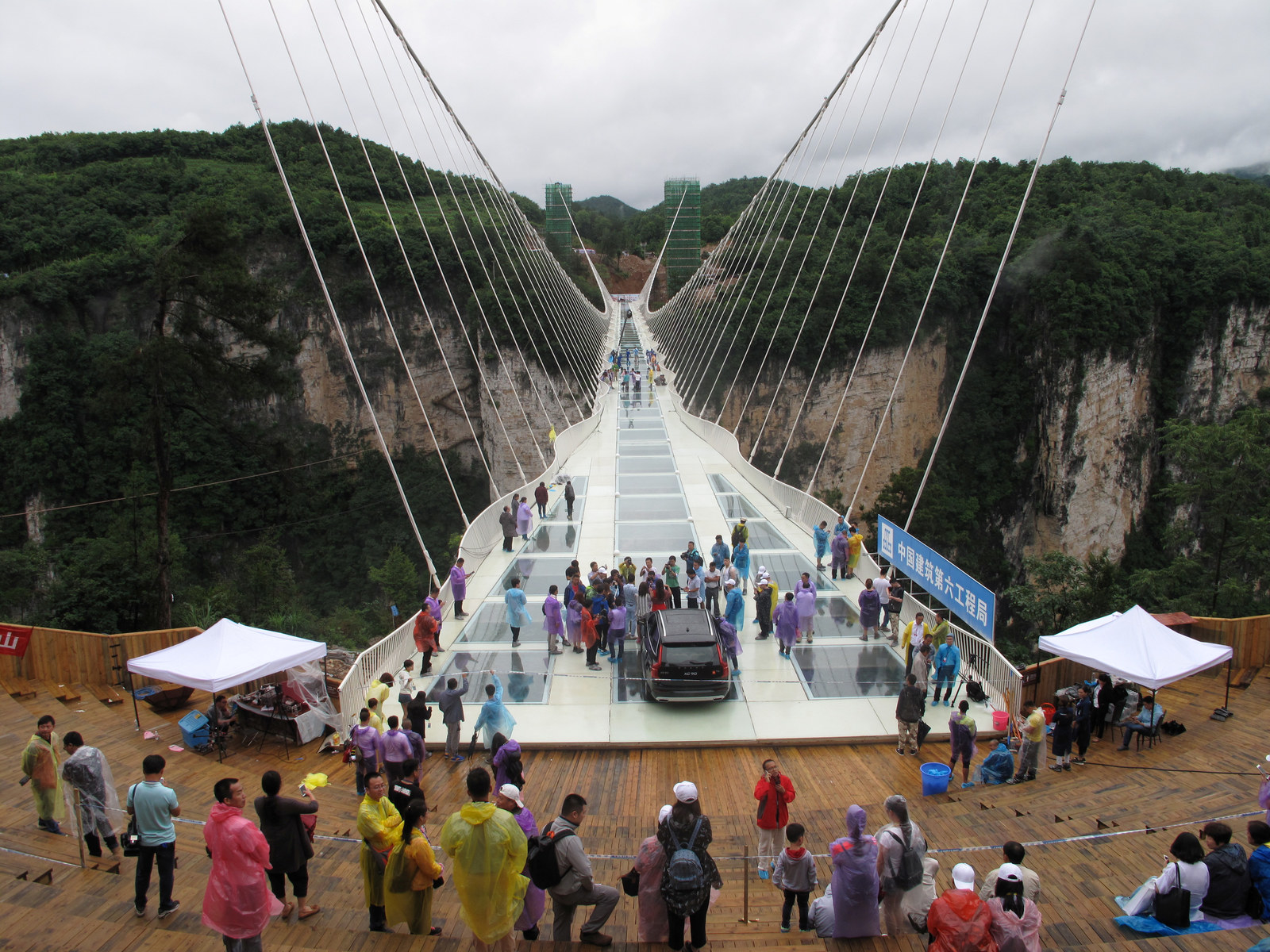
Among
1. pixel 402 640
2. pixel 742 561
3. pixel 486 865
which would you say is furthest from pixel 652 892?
pixel 742 561

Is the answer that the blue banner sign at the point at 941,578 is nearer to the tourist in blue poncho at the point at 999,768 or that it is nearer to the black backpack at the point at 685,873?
the tourist in blue poncho at the point at 999,768

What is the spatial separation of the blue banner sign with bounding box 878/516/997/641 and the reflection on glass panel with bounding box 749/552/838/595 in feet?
5.65

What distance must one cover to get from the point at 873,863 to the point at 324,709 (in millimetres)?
6352

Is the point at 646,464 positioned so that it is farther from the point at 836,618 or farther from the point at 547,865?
the point at 547,865

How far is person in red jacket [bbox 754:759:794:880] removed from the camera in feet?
19.4

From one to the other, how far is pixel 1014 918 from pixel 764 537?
1229 centimetres

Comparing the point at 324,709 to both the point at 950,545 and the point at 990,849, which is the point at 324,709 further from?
the point at 950,545

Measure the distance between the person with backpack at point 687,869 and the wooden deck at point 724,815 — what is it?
0.41m

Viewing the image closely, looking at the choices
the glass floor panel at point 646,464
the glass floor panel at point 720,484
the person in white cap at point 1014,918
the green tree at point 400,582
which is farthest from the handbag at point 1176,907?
the green tree at point 400,582

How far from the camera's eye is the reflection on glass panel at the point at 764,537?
15781 mm

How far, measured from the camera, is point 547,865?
4539 millimetres

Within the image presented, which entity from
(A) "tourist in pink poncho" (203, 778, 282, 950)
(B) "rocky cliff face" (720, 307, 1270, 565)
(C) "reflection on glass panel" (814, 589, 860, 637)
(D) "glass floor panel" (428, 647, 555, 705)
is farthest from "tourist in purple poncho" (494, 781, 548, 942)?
(B) "rocky cliff face" (720, 307, 1270, 565)

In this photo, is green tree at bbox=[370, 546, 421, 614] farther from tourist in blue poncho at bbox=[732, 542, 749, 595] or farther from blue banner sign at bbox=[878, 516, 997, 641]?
blue banner sign at bbox=[878, 516, 997, 641]

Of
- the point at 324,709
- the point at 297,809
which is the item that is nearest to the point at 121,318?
the point at 324,709
